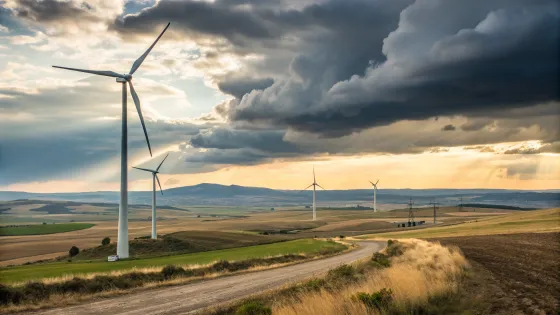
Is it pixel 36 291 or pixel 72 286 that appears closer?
pixel 36 291

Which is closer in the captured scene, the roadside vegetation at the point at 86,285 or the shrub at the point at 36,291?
the roadside vegetation at the point at 86,285

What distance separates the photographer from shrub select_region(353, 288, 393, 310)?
20.7m

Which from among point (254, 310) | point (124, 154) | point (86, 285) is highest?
point (124, 154)

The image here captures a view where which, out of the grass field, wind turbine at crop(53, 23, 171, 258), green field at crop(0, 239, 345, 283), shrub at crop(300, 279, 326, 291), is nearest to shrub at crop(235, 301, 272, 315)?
shrub at crop(300, 279, 326, 291)

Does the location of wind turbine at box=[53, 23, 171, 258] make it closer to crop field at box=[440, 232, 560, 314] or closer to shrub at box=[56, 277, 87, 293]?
shrub at box=[56, 277, 87, 293]

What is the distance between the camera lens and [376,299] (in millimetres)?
21234

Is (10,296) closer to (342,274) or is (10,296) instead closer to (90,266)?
(342,274)

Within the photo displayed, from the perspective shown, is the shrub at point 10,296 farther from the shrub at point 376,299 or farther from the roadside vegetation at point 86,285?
the shrub at point 376,299

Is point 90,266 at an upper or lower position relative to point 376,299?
lower

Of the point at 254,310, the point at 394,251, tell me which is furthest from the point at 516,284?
the point at 394,251

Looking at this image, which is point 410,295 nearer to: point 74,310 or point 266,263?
point 74,310

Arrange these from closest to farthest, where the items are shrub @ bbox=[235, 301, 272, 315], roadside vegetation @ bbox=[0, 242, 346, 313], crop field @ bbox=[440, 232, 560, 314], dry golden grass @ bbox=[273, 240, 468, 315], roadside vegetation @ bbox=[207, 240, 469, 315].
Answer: dry golden grass @ bbox=[273, 240, 468, 315] < roadside vegetation @ bbox=[207, 240, 469, 315] < shrub @ bbox=[235, 301, 272, 315] < crop field @ bbox=[440, 232, 560, 314] < roadside vegetation @ bbox=[0, 242, 346, 313]

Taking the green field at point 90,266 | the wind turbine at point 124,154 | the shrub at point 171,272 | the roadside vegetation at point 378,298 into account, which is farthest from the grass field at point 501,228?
the roadside vegetation at point 378,298

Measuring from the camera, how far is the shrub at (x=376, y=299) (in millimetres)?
20672
